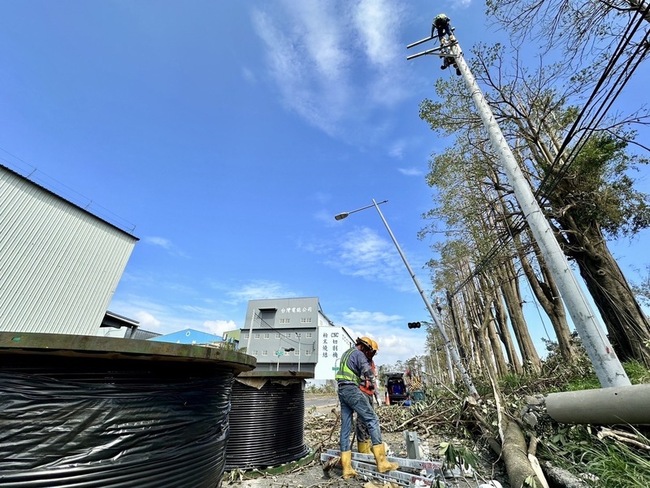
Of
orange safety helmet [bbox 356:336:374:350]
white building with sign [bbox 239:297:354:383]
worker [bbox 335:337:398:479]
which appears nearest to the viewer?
worker [bbox 335:337:398:479]

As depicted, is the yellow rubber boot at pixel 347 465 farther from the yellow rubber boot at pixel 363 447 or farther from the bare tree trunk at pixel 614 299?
the bare tree trunk at pixel 614 299

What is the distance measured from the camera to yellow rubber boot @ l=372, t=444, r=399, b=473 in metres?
Result: 3.80

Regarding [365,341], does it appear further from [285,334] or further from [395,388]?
[285,334]

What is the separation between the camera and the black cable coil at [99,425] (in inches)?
59.1

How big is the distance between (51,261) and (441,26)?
2123 cm

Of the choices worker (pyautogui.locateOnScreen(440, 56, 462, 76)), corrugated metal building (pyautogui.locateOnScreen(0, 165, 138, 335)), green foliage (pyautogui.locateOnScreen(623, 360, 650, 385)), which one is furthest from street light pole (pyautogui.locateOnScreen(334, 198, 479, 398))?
corrugated metal building (pyautogui.locateOnScreen(0, 165, 138, 335))

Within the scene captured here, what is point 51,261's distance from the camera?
16.5 m

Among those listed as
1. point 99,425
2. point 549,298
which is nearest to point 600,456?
point 99,425

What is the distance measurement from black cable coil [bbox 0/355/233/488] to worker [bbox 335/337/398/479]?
2.64 meters

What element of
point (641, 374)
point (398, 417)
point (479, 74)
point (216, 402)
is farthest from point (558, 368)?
point (216, 402)

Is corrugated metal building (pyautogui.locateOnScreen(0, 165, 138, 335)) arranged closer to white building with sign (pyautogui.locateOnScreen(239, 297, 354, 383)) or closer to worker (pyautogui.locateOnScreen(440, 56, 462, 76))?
worker (pyautogui.locateOnScreen(440, 56, 462, 76))

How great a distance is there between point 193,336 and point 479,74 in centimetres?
3171

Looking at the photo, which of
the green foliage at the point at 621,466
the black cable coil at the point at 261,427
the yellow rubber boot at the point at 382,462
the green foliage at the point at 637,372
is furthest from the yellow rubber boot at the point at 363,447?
the green foliage at the point at 637,372

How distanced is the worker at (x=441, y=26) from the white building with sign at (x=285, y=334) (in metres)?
42.8
